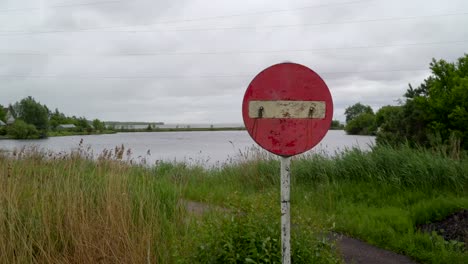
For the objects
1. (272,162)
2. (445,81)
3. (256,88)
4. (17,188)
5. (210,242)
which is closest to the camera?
(256,88)

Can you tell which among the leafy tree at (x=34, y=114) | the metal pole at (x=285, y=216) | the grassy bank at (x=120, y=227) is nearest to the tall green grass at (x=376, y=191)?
the grassy bank at (x=120, y=227)

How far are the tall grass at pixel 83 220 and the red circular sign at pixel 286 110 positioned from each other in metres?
1.64

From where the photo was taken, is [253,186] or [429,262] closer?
[429,262]

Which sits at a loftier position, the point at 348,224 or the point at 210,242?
the point at 210,242

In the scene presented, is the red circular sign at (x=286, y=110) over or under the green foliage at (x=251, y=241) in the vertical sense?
over

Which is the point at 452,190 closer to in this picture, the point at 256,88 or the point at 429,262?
the point at 429,262

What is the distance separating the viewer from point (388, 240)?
5.53 metres

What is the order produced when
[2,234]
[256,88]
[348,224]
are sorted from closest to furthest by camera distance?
[256,88]
[2,234]
[348,224]

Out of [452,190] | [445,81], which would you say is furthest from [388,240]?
[445,81]

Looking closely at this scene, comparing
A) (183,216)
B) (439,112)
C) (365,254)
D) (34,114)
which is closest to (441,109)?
(439,112)

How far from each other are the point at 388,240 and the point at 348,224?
0.80 meters

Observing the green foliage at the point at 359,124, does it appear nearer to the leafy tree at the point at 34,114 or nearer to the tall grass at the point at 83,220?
the leafy tree at the point at 34,114

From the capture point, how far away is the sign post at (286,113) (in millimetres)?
2814

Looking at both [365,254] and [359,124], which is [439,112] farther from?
[359,124]
